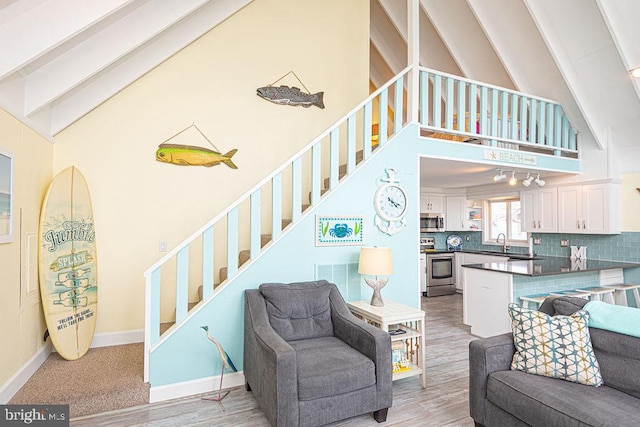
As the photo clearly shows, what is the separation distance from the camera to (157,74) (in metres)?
4.05

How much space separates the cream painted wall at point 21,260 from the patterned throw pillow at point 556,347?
3.70 metres

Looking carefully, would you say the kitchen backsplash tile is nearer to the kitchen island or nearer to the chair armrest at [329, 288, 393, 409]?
the kitchen island

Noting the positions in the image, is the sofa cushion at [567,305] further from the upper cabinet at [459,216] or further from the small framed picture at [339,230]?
the upper cabinet at [459,216]

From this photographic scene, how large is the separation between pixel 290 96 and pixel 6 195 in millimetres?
3229

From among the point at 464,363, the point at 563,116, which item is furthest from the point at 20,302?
the point at 563,116

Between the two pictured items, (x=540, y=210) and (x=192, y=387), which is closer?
(x=192, y=387)

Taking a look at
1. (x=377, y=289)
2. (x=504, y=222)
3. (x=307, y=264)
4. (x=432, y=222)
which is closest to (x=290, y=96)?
(x=307, y=264)

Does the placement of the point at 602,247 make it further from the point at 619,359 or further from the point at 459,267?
the point at 619,359

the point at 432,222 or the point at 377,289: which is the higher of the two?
the point at 432,222

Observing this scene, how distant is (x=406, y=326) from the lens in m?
3.37

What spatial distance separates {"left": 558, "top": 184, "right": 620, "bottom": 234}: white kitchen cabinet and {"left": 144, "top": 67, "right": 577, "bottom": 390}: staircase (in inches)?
24.5

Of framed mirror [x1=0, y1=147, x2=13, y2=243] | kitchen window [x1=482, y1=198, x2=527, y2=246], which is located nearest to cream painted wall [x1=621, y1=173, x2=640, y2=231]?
kitchen window [x1=482, y1=198, x2=527, y2=246]

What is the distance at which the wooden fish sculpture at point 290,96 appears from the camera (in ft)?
15.0

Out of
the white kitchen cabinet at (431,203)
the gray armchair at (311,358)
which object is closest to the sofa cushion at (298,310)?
the gray armchair at (311,358)
